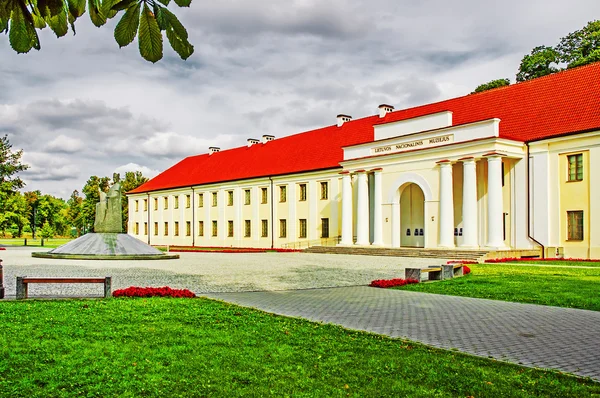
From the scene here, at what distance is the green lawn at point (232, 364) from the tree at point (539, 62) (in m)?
41.5

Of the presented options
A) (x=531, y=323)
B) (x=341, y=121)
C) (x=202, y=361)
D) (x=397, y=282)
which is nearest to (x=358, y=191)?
(x=341, y=121)

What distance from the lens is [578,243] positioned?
27188mm

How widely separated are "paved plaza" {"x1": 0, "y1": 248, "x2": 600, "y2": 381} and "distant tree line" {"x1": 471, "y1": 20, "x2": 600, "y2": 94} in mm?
31158

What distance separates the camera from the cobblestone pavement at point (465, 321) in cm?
722

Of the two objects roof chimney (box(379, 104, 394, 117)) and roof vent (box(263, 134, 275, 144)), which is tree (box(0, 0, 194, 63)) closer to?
roof chimney (box(379, 104, 394, 117))

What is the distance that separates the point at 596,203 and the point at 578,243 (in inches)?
85.1

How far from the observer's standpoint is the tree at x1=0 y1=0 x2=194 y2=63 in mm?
2416

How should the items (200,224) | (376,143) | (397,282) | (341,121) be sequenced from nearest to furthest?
(397,282) → (376,143) → (341,121) → (200,224)

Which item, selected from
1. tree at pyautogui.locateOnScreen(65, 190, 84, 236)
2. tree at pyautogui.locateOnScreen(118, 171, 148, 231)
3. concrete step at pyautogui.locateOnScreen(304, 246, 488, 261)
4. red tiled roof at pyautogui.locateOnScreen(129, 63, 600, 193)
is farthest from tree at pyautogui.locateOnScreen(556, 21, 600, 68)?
tree at pyautogui.locateOnScreen(65, 190, 84, 236)

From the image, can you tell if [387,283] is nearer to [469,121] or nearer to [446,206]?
[446,206]

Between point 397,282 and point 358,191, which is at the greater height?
point 358,191

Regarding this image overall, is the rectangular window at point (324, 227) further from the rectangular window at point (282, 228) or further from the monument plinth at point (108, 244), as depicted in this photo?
the monument plinth at point (108, 244)

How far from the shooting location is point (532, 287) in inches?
580

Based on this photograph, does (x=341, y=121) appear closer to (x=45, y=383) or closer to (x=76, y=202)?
(x=45, y=383)
